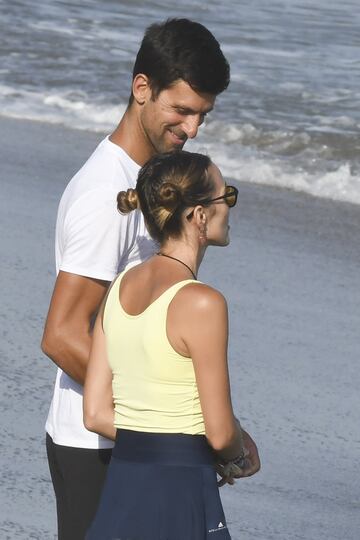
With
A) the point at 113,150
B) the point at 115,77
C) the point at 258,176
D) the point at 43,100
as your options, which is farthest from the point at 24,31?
the point at 113,150

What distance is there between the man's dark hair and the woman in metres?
0.33

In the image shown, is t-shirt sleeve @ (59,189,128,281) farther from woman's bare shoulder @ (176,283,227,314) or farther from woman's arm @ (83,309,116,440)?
woman's bare shoulder @ (176,283,227,314)

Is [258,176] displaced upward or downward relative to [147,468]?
downward

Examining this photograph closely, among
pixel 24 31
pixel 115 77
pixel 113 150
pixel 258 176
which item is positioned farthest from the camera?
pixel 24 31

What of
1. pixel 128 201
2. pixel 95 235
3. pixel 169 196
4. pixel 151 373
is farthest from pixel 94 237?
pixel 151 373

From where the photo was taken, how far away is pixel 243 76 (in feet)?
44.0

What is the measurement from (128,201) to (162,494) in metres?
0.59

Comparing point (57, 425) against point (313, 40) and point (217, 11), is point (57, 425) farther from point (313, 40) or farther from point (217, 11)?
point (217, 11)

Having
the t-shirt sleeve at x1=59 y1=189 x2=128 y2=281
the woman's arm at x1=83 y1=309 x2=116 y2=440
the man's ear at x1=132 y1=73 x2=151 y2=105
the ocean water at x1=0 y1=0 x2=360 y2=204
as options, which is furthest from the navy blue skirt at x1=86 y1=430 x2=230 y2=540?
the ocean water at x1=0 y1=0 x2=360 y2=204

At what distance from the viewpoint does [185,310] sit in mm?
2461

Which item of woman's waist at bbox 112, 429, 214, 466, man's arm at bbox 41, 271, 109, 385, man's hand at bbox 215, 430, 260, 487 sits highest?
man's arm at bbox 41, 271, 109, 385

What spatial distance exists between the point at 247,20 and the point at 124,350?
14821mm

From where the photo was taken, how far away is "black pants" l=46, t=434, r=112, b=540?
288 cm

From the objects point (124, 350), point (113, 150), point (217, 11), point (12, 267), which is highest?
point (113, 150)
